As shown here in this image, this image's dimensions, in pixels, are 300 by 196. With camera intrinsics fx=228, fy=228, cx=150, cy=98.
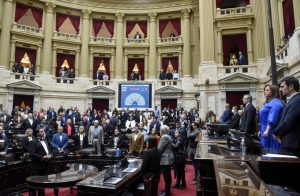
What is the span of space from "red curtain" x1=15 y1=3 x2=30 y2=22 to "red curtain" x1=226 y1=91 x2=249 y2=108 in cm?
1631

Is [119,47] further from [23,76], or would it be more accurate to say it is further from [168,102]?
[23,76]

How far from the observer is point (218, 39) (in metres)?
14.6

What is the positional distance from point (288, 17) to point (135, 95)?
11.0 metres

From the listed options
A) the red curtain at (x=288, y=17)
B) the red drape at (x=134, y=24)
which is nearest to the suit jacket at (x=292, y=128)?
the red curtain at (x=288, y=17)

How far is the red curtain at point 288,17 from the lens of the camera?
34.6 ft

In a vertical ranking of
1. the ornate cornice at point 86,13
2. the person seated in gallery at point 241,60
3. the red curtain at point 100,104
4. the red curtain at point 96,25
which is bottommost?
the red curtain at point 100,104

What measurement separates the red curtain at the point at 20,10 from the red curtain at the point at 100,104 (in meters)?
8.57

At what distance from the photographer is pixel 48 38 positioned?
1822cm

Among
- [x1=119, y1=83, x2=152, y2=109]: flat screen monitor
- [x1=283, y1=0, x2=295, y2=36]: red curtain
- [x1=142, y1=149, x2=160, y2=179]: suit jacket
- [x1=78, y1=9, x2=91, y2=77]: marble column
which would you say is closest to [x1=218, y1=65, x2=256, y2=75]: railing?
[x1=283, y1=0, x2=295, y2=36]: red curtain

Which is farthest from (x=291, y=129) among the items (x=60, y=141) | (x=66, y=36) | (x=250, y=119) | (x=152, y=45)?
(x=66, y=36)

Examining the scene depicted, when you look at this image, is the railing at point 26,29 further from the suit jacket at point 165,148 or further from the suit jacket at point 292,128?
the suit jacket at point 292,128

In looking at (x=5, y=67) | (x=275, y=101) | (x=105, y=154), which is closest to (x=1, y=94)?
(x=5, y=67)

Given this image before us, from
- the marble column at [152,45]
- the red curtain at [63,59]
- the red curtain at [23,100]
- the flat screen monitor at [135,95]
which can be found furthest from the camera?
the marble column at [152,45]

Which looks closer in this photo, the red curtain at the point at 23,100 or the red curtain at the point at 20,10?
the red curtain at the point at 23,100
